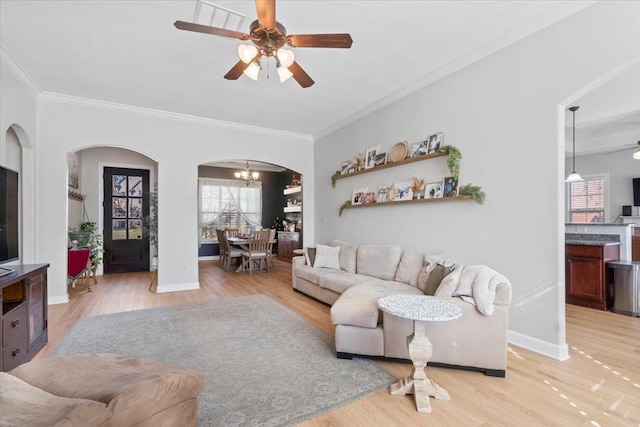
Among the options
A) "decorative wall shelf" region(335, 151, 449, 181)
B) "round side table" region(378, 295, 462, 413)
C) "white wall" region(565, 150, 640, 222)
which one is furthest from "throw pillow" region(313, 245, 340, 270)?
"white wall" region(565, 150, 640, 222)

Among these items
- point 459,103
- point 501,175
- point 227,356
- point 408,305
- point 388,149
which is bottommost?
point 227,356

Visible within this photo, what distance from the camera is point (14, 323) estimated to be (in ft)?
7.70

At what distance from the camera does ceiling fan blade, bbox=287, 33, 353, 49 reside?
2.19 meters

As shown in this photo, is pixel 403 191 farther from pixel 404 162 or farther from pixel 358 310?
pixel 358 310

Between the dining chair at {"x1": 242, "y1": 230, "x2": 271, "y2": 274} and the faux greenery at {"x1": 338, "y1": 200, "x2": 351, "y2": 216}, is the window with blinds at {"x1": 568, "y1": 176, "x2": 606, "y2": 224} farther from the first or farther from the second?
the dining chair at {"x1": 242, "y1": 230, "x2": 271, "y2": 274}

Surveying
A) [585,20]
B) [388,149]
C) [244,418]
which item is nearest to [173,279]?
[244,418]

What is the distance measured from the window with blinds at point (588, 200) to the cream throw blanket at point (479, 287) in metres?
6.83

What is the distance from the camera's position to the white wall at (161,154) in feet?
14.0

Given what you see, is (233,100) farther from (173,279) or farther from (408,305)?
(408,305)

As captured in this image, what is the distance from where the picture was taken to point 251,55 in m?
2.49

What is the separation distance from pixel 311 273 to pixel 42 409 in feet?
11.5

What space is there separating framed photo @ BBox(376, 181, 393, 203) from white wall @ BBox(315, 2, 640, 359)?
511 millimetres

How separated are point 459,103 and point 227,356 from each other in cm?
359

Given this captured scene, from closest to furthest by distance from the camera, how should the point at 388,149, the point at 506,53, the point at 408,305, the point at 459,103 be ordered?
the point at 408,305 → the point at 506,53 → the point at 459,103 → the point at 388,149
